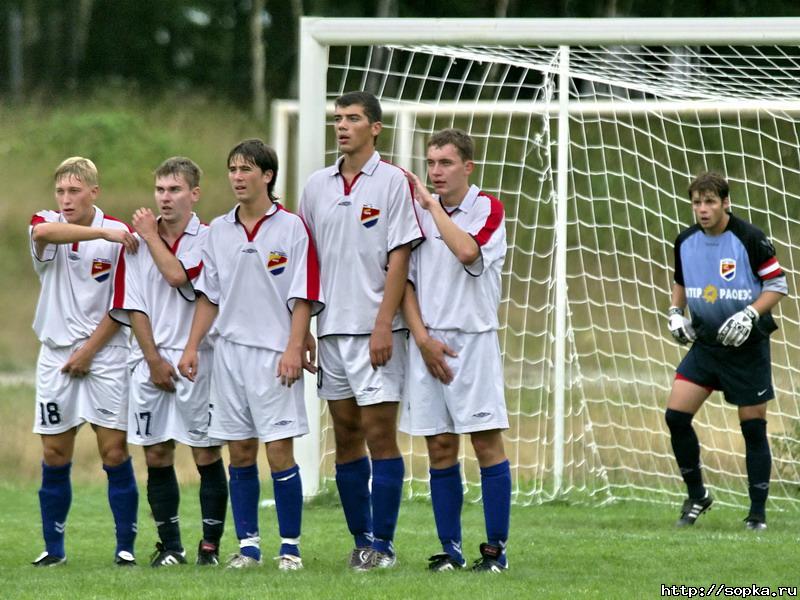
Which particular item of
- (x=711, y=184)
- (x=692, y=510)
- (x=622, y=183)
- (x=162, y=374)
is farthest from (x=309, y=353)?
(x=622, y=183)

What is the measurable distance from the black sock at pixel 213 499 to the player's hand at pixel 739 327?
275 cm

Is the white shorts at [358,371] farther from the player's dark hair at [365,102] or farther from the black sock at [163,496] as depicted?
the player's dark hair at [365,102]

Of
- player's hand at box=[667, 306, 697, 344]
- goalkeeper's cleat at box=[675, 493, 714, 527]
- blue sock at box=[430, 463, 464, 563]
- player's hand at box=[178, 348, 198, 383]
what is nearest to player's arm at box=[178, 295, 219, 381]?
player's hand at box=[178, 348, 198, 383]

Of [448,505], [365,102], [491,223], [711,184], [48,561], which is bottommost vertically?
[48,561]

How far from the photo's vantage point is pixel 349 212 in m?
5.60

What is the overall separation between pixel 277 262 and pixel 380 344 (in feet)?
1.82

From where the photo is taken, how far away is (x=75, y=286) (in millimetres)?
5914

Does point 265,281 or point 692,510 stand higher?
point 265,281

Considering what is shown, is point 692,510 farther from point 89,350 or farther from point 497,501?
point 89,350

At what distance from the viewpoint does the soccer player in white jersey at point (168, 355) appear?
574cm

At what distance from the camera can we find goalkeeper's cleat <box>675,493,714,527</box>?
7375mm

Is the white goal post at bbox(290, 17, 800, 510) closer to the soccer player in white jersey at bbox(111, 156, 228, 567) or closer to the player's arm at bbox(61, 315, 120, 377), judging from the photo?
the soccer player in white jersey at bbox(111, 156, 228, 567)

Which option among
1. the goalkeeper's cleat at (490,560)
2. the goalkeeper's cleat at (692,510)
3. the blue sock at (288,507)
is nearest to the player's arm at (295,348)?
the blue sock at (288,507)

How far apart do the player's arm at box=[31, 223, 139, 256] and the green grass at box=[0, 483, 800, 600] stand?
1.39 metres
